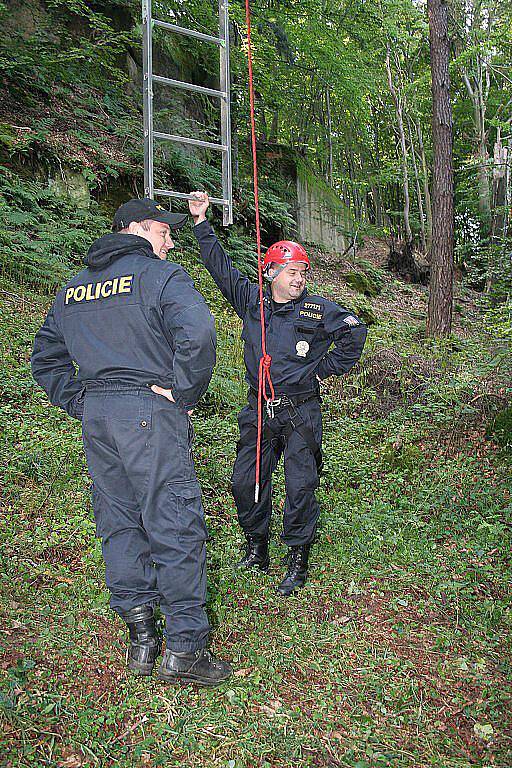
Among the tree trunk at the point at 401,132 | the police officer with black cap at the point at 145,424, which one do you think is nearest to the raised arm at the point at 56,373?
the police officer with black cap at the point at 145,424

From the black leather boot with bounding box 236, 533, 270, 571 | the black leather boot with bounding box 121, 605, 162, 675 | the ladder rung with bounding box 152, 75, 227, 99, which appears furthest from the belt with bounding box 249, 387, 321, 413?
the ladder rung with bounding box 152, 75, 227, 99

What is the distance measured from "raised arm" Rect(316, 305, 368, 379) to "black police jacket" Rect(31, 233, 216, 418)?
150 cm

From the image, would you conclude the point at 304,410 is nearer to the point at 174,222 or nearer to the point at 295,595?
the point at 295,595

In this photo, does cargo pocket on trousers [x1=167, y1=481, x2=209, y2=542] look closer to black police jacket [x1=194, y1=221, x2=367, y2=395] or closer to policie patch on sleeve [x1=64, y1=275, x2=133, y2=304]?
policie patch on sleeve [x1=64, y1=275, x2=133, y2=304]

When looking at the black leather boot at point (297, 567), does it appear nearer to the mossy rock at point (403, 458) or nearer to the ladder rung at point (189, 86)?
the mossy rock at point (403, 458)

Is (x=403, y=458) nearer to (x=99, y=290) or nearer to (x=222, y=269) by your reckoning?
(x=222, y=269)

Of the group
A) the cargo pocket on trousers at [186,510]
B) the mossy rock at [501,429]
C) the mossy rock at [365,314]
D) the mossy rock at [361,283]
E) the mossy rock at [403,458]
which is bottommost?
the mossy rock at [403,458]

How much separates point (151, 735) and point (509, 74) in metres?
22.1

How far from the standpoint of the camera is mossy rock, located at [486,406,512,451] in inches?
267

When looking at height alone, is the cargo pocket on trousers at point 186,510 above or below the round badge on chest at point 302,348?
below

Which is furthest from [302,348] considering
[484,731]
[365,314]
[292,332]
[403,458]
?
[365,314]

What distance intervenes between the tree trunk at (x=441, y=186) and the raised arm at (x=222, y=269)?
7163 millimetres

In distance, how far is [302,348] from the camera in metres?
4.51

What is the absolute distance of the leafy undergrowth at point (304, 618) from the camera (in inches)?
124
